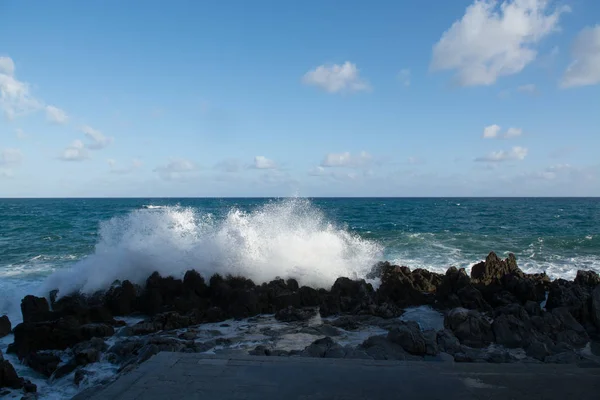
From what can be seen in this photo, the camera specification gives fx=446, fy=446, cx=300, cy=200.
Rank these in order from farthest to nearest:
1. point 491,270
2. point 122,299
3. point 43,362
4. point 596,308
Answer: point 491,270 → point 122,299 → point 596,308 → point 43,362

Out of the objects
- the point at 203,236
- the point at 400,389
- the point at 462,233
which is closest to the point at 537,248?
the point at 462,233

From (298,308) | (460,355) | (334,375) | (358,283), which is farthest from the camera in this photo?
(358,283)

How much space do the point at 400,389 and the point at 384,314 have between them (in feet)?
21.3

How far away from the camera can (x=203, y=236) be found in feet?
50.2

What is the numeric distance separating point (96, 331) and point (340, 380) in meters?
6.59

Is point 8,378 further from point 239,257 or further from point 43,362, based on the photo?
point 239,257

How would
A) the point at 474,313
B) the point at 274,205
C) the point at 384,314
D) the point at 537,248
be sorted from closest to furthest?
the point at 474,313 < the point at 384,314 < the point at 274,205 < the point at 537,248

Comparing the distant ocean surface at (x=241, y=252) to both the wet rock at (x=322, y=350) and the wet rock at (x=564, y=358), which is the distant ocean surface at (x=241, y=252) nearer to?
the wet rock at (x=322, y=350)

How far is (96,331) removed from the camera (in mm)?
9172

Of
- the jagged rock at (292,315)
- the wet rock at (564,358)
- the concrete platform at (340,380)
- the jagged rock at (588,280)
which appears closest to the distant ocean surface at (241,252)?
the jagged rock at (292,315)

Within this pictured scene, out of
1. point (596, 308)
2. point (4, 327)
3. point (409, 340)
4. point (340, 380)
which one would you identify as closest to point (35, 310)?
point (4, 327)

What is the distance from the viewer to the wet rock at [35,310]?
10.0m

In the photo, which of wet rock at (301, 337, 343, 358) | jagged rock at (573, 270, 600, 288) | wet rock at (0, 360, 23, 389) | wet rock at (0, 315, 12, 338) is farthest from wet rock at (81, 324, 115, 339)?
jagged rock at (573, 270, 600, 288)

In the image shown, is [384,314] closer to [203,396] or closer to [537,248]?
[203,396]
